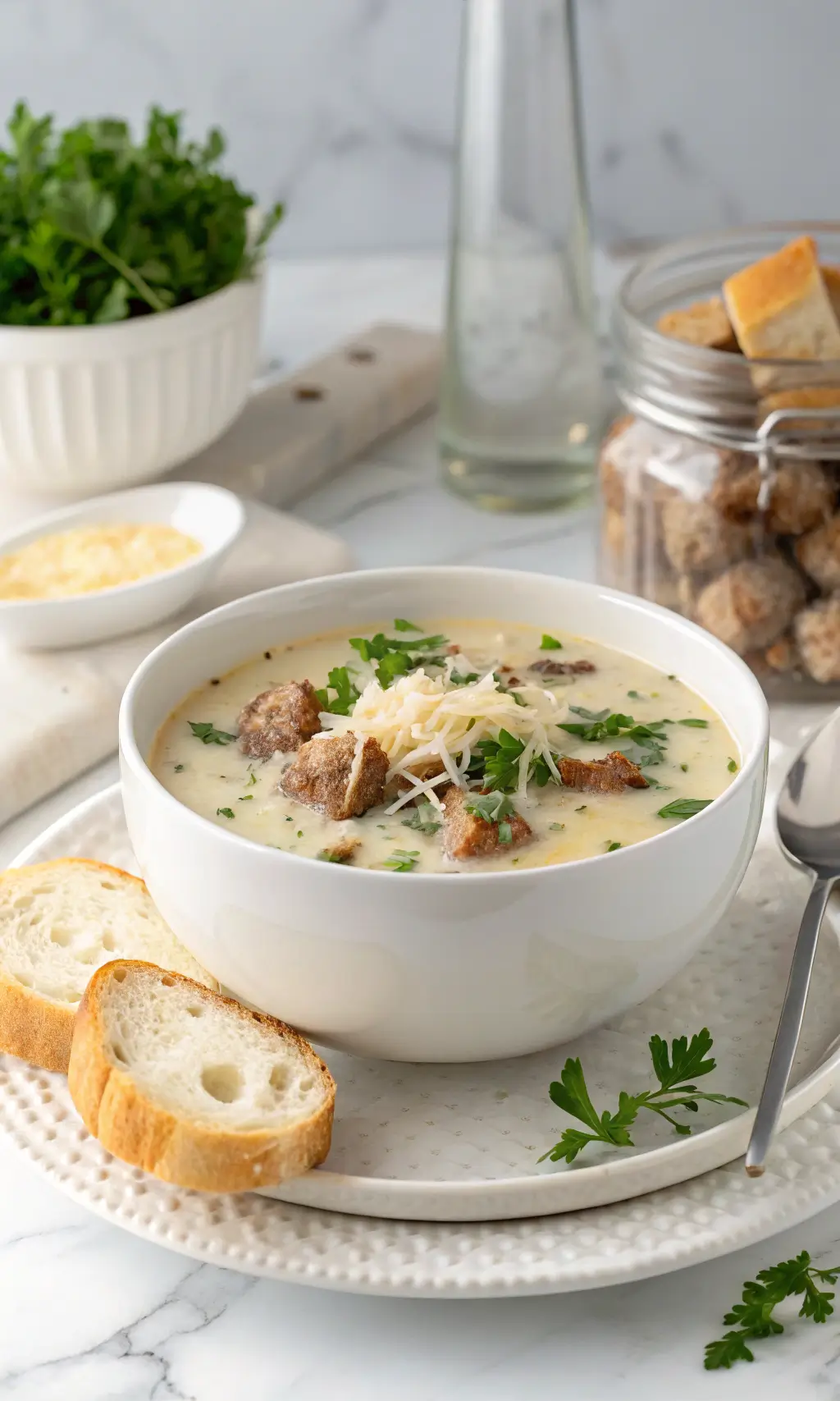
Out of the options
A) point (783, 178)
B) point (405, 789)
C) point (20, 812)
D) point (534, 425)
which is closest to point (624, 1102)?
point (405, 789)

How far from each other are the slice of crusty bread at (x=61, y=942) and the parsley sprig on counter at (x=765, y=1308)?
555 mm

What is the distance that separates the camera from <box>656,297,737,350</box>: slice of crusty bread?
222 centimetres

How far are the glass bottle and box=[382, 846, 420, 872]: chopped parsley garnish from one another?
55.5 inches

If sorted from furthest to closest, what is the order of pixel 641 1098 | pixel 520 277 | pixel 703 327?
1. pixel 520 277
2. pixel 703 327
3. pixel 641 1098

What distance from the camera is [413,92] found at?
3760 millimetres

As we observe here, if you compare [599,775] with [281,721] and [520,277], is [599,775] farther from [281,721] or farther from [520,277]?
[520,277]

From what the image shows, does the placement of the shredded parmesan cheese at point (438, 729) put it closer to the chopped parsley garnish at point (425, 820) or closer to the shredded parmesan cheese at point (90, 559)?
the chopped parsley garnish at point (425, 820)

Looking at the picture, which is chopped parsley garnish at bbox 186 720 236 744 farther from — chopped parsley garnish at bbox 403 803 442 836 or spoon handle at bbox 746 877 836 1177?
spoon handle at bbox 746 877 836 1177

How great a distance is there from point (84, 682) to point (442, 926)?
41.3 inches

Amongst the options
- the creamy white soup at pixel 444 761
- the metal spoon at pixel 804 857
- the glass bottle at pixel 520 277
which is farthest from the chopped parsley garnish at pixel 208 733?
the glass bottle at pixel 520 277

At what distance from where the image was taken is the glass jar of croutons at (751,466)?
2121 mm

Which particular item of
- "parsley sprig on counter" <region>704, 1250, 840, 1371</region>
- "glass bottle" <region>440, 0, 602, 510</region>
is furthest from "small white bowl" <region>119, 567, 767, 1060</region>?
"glass bottle" <region>440, 0, 602, 510</region>

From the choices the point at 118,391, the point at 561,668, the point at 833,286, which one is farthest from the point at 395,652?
the point at 118,391

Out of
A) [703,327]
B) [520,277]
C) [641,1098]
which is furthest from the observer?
[520,277]
